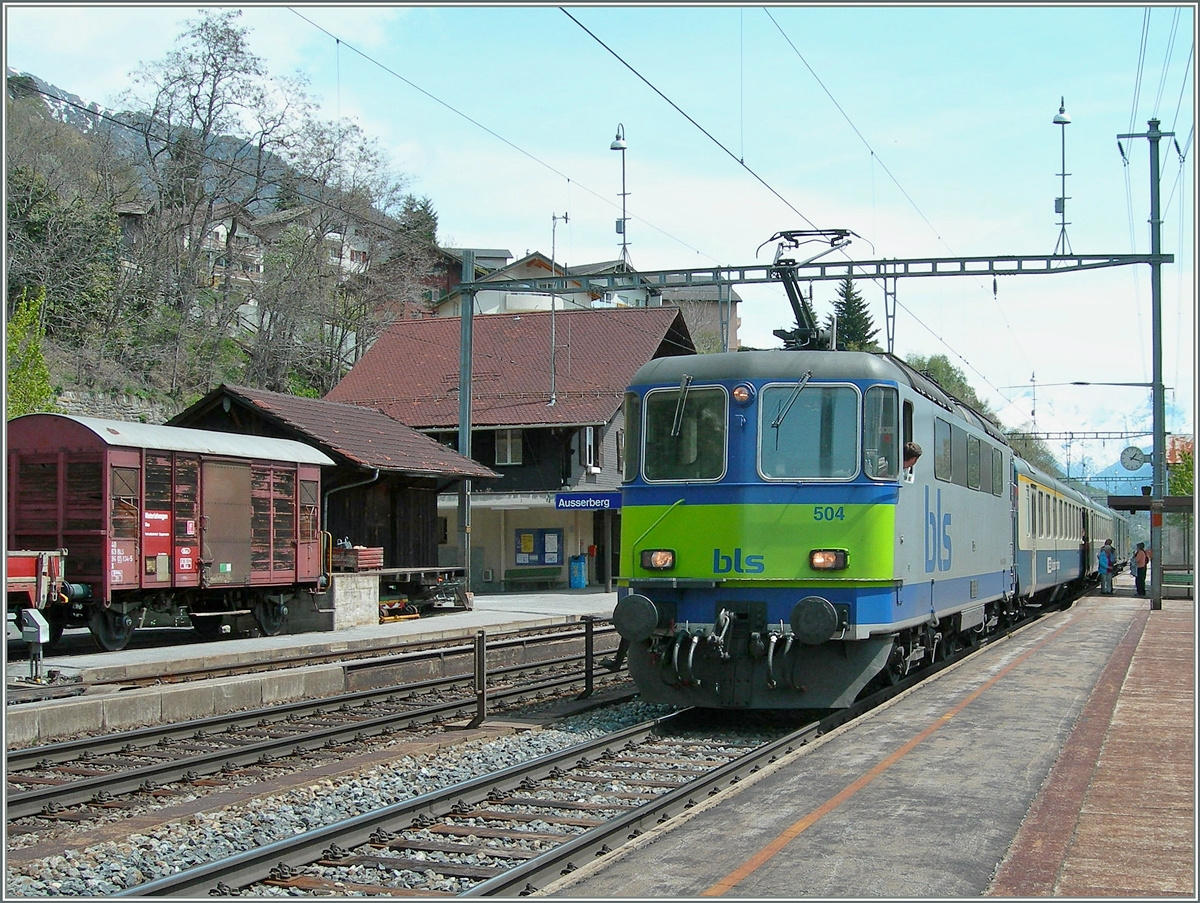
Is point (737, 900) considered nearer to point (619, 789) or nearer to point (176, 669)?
point (619, 789)

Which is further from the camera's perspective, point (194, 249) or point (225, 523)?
point (194, 249)

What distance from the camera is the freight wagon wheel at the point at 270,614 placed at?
69.6 feet

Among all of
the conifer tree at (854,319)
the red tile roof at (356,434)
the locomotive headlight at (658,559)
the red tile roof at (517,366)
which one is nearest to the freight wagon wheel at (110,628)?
the red tile roof at (356,434)

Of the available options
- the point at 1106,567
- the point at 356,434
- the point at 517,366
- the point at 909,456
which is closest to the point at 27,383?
the point at 356,434

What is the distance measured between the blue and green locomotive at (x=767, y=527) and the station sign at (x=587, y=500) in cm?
2239

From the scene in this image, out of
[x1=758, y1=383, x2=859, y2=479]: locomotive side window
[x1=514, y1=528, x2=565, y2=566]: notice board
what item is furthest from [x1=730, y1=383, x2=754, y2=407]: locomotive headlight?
[x1=514, y1=528, x2=565, y2=566]: notice board

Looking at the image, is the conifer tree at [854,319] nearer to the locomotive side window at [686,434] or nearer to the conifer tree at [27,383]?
the conifer tree at [27,383]

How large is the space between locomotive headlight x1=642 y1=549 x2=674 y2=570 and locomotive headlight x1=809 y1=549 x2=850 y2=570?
1285 millimetres

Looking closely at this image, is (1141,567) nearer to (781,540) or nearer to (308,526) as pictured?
(308,526)

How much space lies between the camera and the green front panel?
10812 mm

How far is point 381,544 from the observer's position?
89.0ft

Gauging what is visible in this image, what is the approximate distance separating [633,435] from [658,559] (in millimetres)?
1233

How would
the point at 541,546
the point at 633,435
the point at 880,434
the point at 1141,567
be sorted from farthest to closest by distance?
the point at 541,546 < the point at 1141,567 < the point at 633,435 < the point at 880,434

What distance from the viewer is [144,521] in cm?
1809
